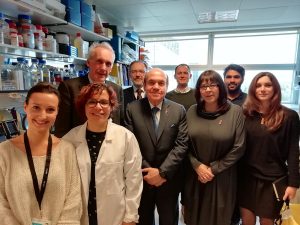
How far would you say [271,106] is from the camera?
5.35ft

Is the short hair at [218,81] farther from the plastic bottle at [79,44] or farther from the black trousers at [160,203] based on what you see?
the plastic bottle at [79,44]

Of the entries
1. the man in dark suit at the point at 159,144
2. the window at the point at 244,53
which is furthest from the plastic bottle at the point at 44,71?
the window at the point at 244,53

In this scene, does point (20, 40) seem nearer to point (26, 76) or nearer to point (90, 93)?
point (26, 76)

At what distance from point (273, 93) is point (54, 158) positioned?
1482 mm

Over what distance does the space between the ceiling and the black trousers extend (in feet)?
7.76

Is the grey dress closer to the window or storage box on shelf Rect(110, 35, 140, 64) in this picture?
storage box on shelf Rect(110, 35, 140, 64)

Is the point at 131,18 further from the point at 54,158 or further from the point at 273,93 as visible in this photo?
the point at 54,158

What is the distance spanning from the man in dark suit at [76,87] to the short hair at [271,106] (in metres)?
0.98

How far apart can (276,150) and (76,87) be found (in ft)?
4.71

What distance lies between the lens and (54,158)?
1221 mm

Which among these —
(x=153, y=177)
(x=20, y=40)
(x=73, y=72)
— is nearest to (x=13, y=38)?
(x=20, y=40)

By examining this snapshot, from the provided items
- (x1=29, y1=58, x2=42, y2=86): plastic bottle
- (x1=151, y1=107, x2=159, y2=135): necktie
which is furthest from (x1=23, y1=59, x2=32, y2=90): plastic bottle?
(x1=151, y1=107, x2=159, y2=135): necktie

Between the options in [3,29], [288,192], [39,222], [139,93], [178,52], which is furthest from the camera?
[178,52]

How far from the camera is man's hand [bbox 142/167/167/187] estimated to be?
1577 millimetres
